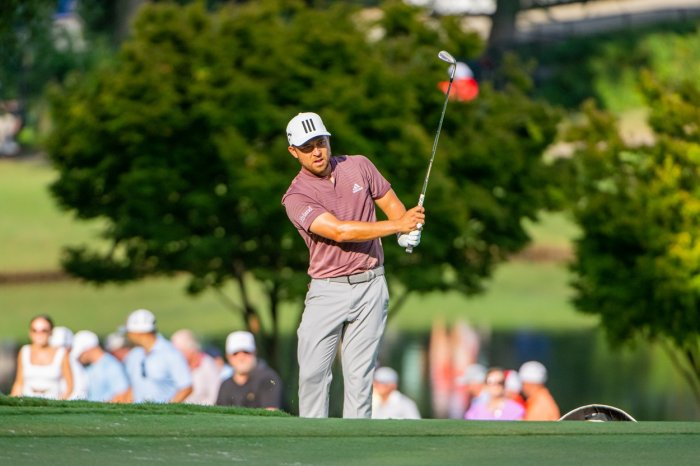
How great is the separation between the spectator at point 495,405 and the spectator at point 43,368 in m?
3.23

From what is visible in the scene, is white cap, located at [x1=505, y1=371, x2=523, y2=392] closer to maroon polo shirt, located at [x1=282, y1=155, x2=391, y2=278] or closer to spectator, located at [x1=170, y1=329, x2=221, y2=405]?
spectator, located at [x1=170, y1=329, x2=221, y2=405]

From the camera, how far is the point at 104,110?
76.9 ft

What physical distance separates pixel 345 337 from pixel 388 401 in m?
4.85

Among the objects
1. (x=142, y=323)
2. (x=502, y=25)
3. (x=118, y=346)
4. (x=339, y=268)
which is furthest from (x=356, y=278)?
(x=502, y=25)

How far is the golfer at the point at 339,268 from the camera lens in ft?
25.3

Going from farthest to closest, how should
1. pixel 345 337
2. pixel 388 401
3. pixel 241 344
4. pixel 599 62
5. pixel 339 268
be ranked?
1. pixel 599 62
2. pixel 388 401
3. pixel 241 344
4. pixel 345 337
5. pixel 339 268

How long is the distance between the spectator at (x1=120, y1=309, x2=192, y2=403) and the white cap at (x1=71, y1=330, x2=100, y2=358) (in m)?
1.18

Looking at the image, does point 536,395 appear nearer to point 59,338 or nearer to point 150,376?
point 150,376

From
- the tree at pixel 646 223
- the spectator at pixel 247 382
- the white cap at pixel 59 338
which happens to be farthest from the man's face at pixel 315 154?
the tree at pixel 646 223

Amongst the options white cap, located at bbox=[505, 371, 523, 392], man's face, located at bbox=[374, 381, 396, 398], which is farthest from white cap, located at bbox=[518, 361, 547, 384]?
man's face, located at bbox=[374, 381, 396, 398]

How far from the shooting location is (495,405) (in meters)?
12.3

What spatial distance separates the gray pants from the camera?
25.9 ft

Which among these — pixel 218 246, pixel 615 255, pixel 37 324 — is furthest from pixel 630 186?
pixel 37 324

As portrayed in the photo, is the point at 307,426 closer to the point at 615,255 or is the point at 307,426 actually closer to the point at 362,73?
the point at 615,255
